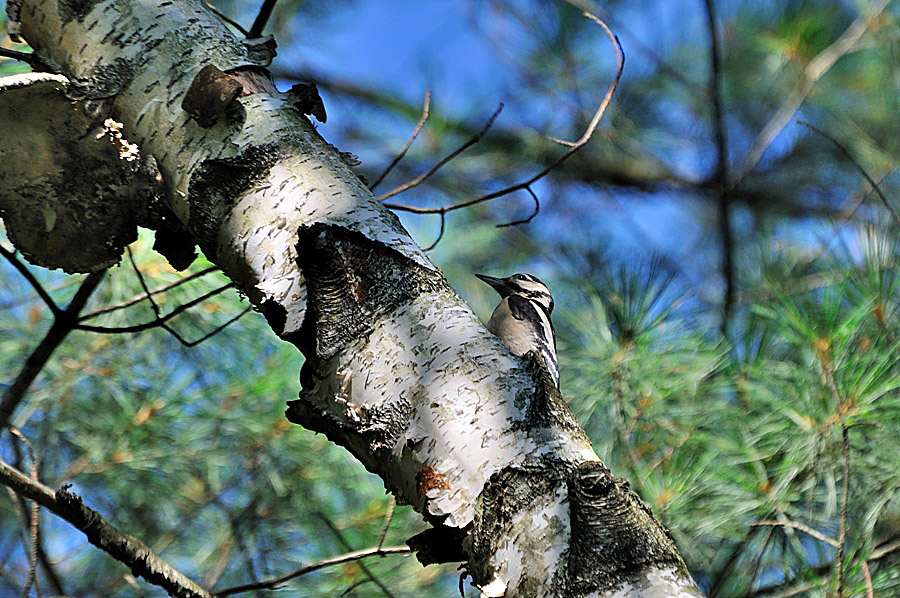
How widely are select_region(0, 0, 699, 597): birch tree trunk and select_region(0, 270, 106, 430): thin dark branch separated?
152 mm

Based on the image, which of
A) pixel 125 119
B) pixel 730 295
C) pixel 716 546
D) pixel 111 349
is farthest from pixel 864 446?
pixel 111 349

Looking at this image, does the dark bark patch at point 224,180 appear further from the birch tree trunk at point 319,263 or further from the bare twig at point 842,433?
the bare twig at point 842,433

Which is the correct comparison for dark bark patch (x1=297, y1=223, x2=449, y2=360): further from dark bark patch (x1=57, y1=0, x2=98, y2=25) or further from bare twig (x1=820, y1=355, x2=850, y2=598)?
bare twig (x1=820, y1=355, x2=850, y2=598)

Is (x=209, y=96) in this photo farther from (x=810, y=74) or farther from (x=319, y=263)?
(x=810, y=74)

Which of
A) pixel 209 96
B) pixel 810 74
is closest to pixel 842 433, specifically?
pixel 209 96

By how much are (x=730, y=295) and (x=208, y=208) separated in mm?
1913

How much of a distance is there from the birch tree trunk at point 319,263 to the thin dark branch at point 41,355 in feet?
0.50

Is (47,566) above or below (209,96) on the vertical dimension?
below

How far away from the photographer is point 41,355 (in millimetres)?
1167

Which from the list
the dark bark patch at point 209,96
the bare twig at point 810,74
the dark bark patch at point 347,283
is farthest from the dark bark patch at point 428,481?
the bare twig at point 810,74

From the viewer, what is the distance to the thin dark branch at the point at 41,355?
3.77 feet

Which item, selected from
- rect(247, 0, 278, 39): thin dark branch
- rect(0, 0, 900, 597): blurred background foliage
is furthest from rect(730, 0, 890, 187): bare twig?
rect(247, 0, 278, 39): thin dark branch

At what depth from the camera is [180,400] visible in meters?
2.13

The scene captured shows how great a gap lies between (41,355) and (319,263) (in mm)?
628
